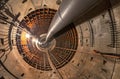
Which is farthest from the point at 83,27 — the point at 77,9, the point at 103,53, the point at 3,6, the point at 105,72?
the point at 77,9

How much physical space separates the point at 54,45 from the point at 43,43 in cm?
40

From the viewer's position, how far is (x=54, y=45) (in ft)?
22.9

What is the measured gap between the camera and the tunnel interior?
251 inches

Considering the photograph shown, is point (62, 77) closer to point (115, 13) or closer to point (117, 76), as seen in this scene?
point (117, 76)

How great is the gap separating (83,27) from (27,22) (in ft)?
6.41

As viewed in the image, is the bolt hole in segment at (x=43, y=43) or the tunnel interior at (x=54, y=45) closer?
the tunnel interior at (x=54, y=45)

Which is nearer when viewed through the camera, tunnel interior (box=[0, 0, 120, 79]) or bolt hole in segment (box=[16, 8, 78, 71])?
tunnel interior (box=[0, 0, 120, 79])

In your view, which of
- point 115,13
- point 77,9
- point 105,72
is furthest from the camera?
point 105,72

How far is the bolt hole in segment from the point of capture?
6832mm

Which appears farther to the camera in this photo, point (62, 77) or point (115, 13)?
point (62, 77)

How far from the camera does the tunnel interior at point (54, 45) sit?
6.38m

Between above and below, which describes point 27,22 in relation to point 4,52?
above

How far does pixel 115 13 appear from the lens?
20.1ft

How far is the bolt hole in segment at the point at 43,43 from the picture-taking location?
6.83 meters
